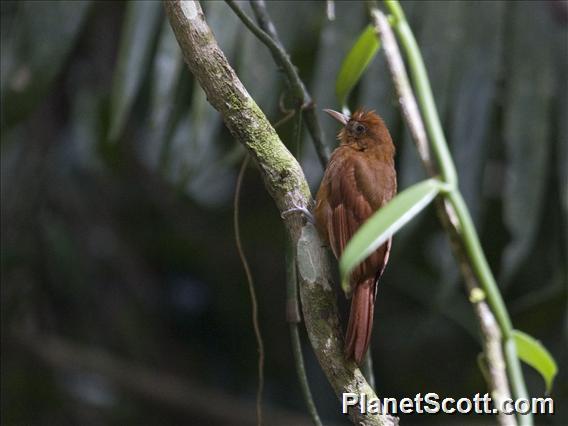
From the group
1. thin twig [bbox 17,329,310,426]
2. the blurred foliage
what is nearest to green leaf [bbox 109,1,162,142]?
the blurred foliage

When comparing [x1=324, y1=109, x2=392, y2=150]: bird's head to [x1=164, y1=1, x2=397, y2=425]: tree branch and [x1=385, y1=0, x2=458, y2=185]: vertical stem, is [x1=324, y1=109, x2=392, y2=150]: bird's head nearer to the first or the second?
[x1=164, y1=1, x2=397, y2=425]: tree branch

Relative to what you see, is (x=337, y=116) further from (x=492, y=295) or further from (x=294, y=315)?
(x=492, y=295)

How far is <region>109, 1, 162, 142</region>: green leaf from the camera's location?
8.63ft

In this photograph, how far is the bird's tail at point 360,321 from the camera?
1.77 m

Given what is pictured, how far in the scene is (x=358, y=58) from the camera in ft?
5.41

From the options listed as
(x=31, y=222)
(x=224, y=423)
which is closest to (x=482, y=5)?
(x=31, y=222)

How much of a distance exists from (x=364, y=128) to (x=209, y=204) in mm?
2130

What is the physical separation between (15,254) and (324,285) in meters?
2.72

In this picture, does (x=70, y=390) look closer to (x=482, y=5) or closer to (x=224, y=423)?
(x=224, y=423)

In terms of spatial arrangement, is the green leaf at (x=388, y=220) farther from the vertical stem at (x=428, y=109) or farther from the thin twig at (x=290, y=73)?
the thin twig at (x=290, y=73)

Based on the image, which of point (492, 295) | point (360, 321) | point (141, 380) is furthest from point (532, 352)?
point (141, 380)

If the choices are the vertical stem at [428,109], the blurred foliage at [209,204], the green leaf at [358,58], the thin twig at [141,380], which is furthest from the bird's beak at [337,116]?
the thin twig at [141,380]

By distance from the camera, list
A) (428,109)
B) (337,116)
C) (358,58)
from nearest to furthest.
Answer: (428,109) < (358,58) < (337,116)

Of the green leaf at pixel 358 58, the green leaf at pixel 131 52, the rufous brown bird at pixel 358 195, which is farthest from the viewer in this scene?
the green leaf at pixel 131 52
